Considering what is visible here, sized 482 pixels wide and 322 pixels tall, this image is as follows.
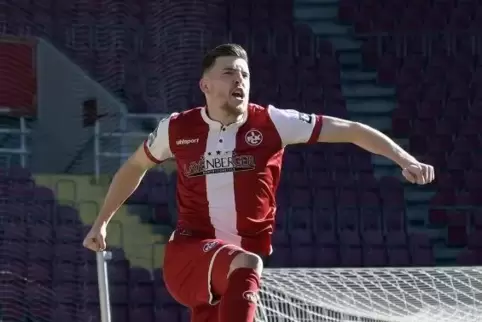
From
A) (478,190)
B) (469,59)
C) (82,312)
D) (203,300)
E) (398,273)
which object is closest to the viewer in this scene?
(203,300)

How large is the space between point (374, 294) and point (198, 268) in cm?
185

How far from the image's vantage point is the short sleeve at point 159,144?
133 inches

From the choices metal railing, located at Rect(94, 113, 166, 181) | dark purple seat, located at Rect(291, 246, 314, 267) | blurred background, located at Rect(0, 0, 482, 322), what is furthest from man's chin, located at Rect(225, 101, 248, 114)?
metal railing, located at Rect(94, 113, 166, 181)

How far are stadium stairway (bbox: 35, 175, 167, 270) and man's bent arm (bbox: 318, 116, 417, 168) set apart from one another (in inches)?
170

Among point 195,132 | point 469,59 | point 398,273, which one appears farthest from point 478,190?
point 195,132

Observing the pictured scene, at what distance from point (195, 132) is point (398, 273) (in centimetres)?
204

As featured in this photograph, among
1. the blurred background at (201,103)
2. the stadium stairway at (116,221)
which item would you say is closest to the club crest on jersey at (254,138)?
the blurred background at (201,103)

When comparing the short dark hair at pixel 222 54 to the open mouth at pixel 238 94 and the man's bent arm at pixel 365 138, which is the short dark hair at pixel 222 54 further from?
the man's bent arm at pixel 365 138

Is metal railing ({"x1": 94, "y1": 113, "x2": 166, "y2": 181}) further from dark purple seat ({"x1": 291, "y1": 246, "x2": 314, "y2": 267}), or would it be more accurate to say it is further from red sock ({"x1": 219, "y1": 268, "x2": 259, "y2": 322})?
red sock ({"x1": 219, "y1": 268, "x2": 259, "y2": 322})

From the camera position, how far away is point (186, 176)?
329 centimetres

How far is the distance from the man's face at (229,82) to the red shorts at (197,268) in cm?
39

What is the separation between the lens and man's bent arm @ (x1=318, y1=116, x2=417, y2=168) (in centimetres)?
313

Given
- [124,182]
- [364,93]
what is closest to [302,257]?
[364,93]

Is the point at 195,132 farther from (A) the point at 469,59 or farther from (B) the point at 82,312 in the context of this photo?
(A) the point at 469,59
